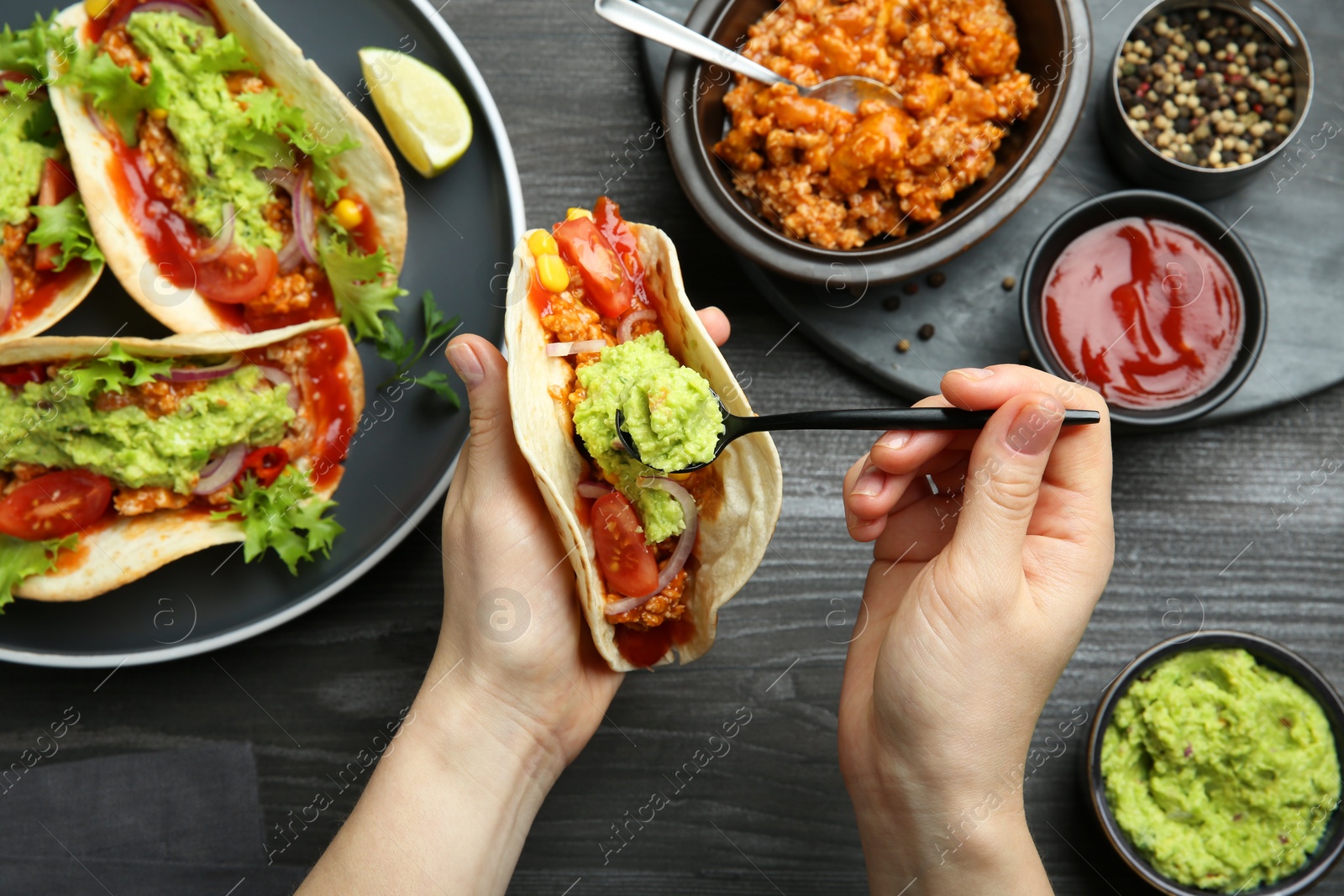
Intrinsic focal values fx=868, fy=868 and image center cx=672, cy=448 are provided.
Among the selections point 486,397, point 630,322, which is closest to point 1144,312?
point 630,322

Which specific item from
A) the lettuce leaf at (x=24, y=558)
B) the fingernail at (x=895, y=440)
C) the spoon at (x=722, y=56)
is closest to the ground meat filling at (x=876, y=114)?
the spoon at (x=722, y=56)

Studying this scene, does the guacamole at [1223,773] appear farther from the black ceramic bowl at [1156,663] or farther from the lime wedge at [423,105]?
the lime wedge at [423,105]

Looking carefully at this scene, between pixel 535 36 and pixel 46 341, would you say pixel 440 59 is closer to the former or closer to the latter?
pixel 535 36

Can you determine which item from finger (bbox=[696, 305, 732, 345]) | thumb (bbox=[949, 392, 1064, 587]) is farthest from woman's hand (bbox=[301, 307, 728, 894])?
thumb (bbox=[949, 392, 1064, 587])

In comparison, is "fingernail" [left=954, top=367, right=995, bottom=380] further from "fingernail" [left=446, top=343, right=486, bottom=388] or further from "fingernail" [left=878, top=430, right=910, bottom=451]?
"fingernail" [left=446, top=343, right=486, bottom=388]

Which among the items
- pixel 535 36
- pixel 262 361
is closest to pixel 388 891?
pixel 262 361

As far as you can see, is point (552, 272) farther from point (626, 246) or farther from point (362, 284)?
point (362, 284)
